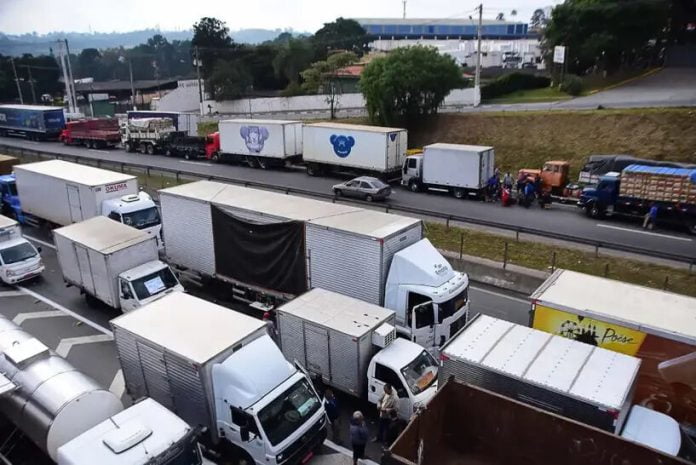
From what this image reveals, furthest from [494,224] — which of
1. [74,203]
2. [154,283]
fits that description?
[74,203]

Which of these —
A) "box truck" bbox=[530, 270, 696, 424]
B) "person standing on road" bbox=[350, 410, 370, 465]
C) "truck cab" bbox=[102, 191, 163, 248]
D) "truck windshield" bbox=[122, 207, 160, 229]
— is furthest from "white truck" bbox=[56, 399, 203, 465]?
"truck windshield" bbox=[122, 207, 160, 229]

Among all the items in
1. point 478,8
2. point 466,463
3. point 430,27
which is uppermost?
point 430,27

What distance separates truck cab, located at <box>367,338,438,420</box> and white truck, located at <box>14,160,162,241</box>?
12.9 meters

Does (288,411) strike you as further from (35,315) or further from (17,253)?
(17,253)

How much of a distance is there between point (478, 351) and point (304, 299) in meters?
4.49

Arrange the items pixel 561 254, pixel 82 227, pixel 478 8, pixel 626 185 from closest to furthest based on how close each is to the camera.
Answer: pixel 82 227 → pixel 561 254 → pixel 626 185 → pixel 478 8

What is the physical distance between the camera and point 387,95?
40.3m

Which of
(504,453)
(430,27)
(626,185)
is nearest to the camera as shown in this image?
(504,453)

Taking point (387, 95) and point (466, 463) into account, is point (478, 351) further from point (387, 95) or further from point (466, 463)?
point (387, 95)

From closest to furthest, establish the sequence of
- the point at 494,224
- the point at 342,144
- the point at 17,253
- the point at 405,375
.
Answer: the point at 405,375 → the point at 17,253 → the point at 494,224 → the point at 342,144

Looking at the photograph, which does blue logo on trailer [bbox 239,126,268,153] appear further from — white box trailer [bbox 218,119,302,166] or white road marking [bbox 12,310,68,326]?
white road marking [bbox 12,310,68,326]

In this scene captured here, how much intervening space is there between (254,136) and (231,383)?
99.5 feet

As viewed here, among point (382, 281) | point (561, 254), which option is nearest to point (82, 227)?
point (382, 281)

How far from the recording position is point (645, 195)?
77.8 ft
